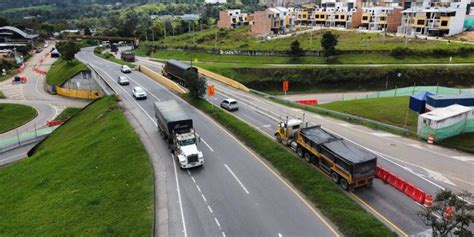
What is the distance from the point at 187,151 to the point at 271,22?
97.4 metres

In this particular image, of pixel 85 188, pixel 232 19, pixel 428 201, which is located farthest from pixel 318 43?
pixel 85 188

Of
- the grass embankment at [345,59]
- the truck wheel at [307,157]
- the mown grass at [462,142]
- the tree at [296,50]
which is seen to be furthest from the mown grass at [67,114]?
the mown grass at [462,142]

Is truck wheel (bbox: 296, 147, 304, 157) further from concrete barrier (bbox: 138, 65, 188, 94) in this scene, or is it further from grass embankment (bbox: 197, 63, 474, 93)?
grass embankment (bbox: 197, 63, 474, 93)

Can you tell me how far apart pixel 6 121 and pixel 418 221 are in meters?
63.4

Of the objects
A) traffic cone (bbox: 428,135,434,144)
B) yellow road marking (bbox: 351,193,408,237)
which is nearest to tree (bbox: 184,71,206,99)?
traffic cone (bbox: 428,135,434,144)

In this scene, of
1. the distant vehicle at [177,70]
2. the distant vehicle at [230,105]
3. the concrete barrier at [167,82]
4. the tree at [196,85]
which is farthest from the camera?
the distant vehicle at [177,70]

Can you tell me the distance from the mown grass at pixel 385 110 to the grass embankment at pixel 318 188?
1634 centimetres

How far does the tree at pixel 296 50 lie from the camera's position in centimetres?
8212

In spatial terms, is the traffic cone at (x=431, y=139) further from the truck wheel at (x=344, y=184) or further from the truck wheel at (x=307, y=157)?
the truck wheel at (x=344, y=184)

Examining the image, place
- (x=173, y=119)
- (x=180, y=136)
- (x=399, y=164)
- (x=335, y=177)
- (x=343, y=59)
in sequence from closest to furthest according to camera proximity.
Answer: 1. (x=335, y=177)
2. (x=399, y=164)
3. (x=180, y=136)
4. (x=173, y=119)
5. (x=343, y=59)

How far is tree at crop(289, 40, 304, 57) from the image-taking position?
8212 cm

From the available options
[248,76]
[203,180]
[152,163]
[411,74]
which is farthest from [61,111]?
[411,74]

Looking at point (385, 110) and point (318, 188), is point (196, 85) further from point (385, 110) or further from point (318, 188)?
point (318, 188)

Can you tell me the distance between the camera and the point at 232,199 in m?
23.9
